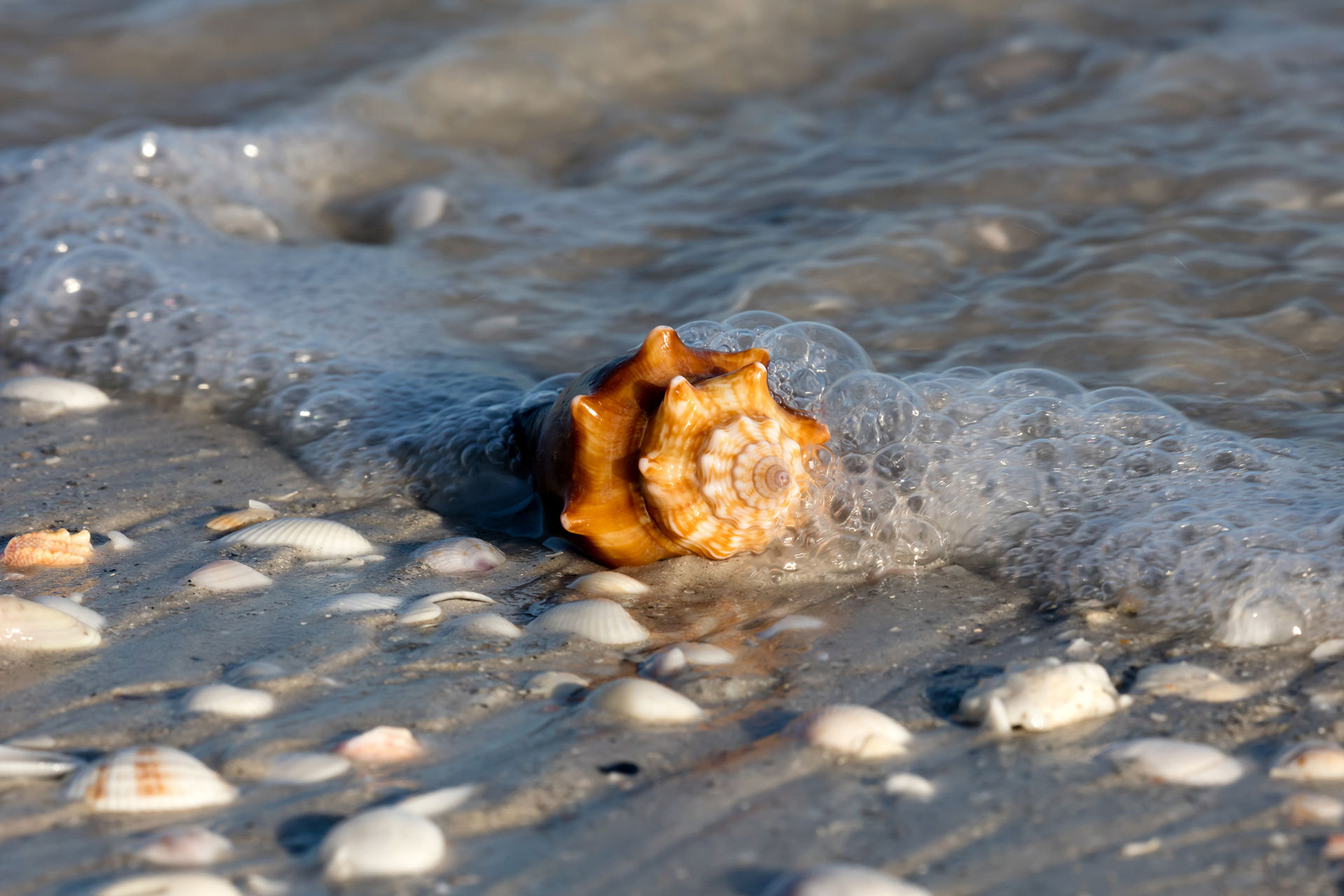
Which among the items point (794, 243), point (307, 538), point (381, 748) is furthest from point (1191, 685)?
point (794, 243)

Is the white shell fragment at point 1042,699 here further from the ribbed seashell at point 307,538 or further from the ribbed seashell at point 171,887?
the ribbed seashell at point 307,538

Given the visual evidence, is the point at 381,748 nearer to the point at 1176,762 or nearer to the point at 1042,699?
the point at 1042,699

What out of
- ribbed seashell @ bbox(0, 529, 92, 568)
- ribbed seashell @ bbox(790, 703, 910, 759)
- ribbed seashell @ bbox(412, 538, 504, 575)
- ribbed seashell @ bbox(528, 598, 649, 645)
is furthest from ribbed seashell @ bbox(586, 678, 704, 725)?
ribbed seashell @ bbox(0, 529, 92, 568)

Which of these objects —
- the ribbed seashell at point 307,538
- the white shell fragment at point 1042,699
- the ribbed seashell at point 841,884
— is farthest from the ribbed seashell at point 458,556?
the ribbed seashell at point 841,884

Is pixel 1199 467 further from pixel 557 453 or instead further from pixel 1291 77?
pixel 1291 77

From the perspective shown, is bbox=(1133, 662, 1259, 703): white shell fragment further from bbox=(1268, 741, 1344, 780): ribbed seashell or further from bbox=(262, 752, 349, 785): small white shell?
bbox=(262, 752, 349, 785): small white shell
